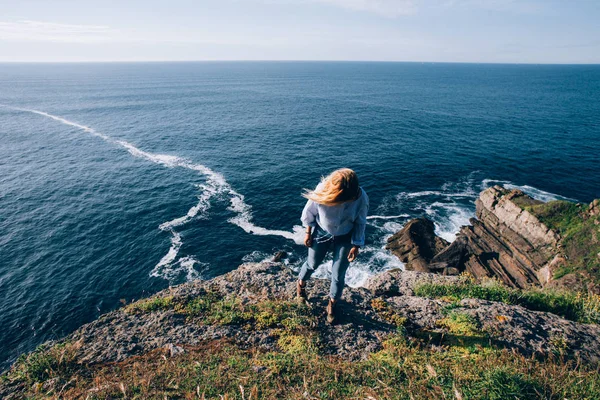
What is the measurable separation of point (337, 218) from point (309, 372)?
11.4 feet

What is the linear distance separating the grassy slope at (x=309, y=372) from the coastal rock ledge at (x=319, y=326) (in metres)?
0.21

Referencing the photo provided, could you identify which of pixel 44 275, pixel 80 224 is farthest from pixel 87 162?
pixel 44 275

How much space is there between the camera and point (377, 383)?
5.75 meters

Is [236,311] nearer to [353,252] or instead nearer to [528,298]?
[353,252]

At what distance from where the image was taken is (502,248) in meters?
30.5

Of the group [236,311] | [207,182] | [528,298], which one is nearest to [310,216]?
[236,311]

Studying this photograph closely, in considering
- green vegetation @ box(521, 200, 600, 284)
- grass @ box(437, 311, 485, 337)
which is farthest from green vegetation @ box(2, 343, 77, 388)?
green vegetation @ box(521, 200, 600, 284)

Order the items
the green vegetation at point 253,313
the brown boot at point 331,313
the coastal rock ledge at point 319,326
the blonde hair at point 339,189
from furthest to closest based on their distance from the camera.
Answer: the green vegetation at point 253,313 < the brown boot at point 331,313 < the coastal rock ledge at point 319,326 < the blonde hair at point 339,189

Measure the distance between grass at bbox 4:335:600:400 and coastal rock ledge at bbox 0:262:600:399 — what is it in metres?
0.51

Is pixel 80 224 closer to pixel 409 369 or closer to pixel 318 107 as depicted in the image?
pixel 409 369

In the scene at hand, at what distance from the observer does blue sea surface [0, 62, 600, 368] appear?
2912 centimetres

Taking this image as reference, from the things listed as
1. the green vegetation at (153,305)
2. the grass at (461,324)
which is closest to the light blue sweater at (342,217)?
the grass at (461,324)

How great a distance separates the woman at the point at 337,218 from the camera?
612 centimetres

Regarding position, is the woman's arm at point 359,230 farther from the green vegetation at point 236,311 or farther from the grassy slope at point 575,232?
the grassy slope at point 575,232
